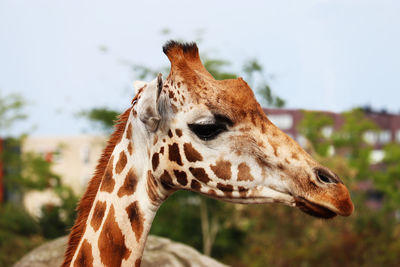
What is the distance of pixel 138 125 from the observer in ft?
9.43

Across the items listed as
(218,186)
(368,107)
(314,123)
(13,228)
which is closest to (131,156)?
(218,186)

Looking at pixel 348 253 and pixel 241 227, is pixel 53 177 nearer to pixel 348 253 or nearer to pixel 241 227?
pixel 241 227

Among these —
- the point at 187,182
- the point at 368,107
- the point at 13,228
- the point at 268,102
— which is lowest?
the point at 13,228

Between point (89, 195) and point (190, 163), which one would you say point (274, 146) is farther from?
point (89, 195)

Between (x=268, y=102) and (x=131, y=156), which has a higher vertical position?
(x=268, y=102)

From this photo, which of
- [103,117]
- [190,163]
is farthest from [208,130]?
[103,117]

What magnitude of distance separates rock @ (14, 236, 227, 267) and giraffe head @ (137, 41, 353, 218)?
105 inches

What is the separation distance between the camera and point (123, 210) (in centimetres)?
279

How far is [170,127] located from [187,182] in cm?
38

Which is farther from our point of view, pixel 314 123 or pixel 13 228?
pixel 314 123

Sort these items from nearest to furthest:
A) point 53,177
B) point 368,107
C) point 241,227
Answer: point 241,227 < point 53,177 < point 368,107

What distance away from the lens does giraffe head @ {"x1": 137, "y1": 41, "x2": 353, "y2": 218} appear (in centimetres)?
263

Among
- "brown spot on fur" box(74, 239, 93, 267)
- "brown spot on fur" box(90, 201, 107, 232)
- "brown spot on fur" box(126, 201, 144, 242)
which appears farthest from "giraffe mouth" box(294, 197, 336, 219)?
"brown spot on fur" box(74, 239, 93, 267)

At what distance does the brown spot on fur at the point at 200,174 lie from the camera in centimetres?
273
